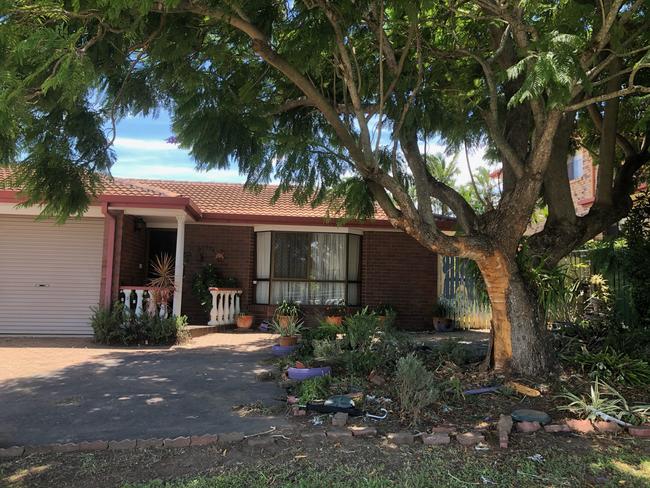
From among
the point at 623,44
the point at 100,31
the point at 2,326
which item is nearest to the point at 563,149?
the point at 623,44

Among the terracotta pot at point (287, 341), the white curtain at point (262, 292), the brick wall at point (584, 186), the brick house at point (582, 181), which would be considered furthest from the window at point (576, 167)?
the terracotta pot at point (287, 341)

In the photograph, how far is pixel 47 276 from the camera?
1183cm

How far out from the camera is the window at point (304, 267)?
13.4 m

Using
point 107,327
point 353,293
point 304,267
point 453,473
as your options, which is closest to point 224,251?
point 304,267

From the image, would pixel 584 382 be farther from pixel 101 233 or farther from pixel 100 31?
pixel 101 233

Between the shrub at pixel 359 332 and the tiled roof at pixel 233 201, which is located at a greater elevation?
the tiled roof at pixel 233 201

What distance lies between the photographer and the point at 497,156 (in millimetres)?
9094

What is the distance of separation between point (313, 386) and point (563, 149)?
15.8ft

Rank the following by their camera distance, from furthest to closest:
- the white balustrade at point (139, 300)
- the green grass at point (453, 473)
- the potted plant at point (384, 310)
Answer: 1. the potted plant at point (384, 310)
2. the white balustrade at point (139, 300)
3. the green grass at point (453, 473)

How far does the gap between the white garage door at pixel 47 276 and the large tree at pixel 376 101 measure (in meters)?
5.70

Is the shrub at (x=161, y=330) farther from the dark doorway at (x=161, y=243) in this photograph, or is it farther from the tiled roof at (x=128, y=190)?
the dark doorway at (x=161, y=243)

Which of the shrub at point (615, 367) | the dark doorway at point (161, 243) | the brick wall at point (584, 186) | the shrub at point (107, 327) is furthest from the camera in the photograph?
the brick wall at point (584, 186)

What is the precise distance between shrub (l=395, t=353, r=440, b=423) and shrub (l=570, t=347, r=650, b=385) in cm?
218

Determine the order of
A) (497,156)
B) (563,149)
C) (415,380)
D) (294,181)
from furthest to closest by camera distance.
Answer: (497,156) → (294,181) → (563,149) → (415,380)
